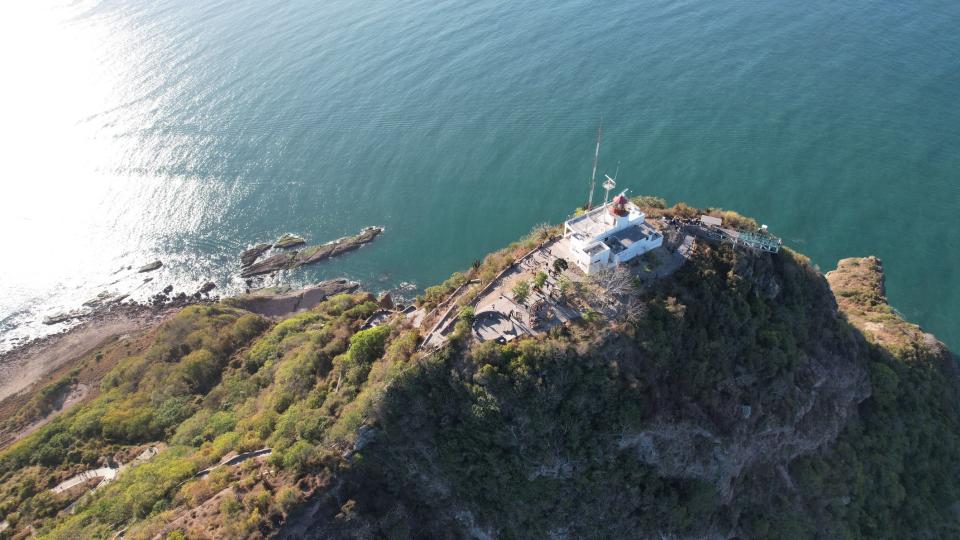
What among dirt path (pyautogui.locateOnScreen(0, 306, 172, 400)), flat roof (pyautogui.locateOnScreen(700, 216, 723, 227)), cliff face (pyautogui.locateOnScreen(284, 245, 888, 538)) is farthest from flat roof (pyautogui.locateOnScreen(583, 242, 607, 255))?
dirt path (pyautogui.locateOnScreen(0, 306, 172, 400))

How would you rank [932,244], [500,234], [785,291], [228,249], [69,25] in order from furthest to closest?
[69,25] → [228,249] → [500,234] → [932,244] → [785,291]

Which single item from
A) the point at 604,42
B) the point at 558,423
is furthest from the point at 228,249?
the point at 604,42

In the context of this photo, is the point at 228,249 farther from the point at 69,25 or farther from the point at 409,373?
the point at 69,25

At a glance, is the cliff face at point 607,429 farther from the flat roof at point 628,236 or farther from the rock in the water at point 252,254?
the rock in the water at point 252,254

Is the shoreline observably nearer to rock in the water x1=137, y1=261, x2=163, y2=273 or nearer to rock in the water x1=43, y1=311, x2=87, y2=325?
rock in the water x1=43, y1=311, x2=87, y2=325

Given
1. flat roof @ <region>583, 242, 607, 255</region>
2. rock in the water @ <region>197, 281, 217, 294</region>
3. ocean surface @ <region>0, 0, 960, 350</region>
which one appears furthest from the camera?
rock in the water @ <region>197, 281, 217, 294</region>

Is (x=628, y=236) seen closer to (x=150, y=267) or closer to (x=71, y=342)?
(x=150, y=267)

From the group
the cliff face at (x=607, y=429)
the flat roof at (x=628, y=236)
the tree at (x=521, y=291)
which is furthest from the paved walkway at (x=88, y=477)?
the flat roof at (x=628, y=236)
